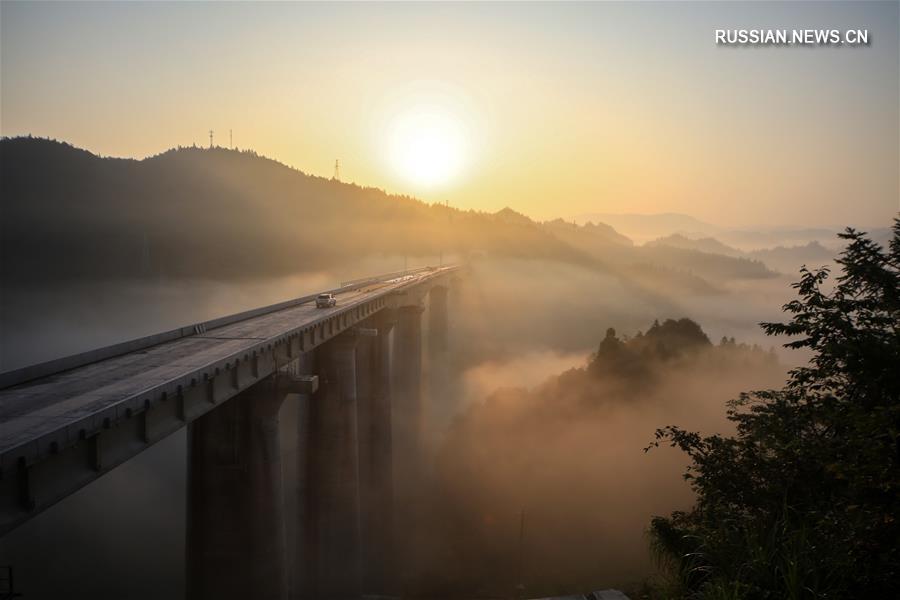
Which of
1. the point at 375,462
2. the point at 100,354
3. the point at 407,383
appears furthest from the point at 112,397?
the point at 407,383

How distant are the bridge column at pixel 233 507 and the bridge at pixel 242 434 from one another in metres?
0.06

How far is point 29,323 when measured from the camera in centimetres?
17338

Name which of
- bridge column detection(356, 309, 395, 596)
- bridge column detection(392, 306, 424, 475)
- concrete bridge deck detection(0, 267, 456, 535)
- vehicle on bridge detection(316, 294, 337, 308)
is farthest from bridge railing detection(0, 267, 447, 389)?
bridge column detection(392, 306, 424, 475)

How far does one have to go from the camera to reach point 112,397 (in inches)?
851

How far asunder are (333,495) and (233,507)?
715 inches

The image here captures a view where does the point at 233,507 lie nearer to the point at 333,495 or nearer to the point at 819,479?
the point at 333,495

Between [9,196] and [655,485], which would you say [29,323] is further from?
[655,485]

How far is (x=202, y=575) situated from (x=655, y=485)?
2371 inches

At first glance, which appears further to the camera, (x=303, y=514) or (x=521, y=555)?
(x=521, y=555)

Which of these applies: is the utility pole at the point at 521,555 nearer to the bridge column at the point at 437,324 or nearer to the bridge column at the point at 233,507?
the bridge column at the point at 233,507

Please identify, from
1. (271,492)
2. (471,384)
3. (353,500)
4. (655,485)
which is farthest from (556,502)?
(471,384)

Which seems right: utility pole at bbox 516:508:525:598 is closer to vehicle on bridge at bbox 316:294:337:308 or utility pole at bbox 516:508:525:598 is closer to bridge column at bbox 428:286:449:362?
vehicle on bridge at bbox 316:294:337:308

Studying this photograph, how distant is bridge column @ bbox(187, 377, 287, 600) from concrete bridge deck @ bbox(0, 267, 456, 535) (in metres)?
3.55

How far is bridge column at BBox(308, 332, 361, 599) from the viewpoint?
5066 centimetres
